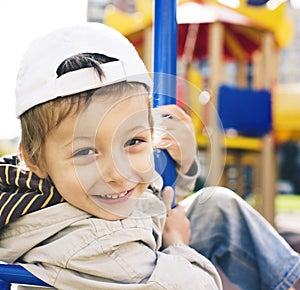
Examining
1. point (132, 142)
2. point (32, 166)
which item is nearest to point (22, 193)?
point (32, 166)

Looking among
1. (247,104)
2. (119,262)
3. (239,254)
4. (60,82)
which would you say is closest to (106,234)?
(119,262)

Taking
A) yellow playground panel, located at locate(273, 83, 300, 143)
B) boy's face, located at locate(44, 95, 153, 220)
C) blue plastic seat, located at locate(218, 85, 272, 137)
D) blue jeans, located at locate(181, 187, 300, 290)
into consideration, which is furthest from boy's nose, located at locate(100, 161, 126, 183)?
yellow playground panel, located at locate(273, 83, 300, 143)

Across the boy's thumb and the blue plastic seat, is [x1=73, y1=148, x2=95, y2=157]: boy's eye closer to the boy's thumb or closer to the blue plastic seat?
the boy's thumb

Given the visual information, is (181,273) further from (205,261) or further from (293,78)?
(293,78)

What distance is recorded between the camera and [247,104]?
2338 mm

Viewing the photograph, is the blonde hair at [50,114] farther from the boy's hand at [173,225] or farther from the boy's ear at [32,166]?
the boy's hand at [173,225]

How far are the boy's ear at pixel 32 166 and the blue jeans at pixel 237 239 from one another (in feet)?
0.82

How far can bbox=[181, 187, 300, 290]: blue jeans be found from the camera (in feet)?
2.66

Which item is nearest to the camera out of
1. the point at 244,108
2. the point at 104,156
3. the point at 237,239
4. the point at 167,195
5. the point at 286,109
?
the point at 104,156

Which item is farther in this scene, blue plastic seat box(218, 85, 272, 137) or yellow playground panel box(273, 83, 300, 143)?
yellow playground panel box(273, 83, 300, 143)

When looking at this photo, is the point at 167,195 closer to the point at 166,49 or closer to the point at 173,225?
the point at 173,225

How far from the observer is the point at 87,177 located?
60 centimetres

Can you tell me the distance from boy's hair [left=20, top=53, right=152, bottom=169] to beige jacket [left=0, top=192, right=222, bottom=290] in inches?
2.8

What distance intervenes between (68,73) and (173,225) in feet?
0.75
